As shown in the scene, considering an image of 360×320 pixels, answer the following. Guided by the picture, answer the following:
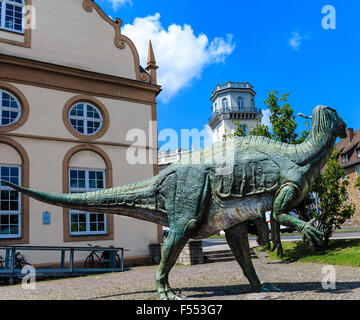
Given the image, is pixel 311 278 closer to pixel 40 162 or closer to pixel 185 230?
pixel 185 230

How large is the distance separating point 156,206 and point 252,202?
5.26 ft

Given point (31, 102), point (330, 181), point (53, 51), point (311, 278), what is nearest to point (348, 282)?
point (311, 278)

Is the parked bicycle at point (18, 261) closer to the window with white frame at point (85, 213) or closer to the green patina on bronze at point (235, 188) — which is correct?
the window with white frame at point (85, 213)

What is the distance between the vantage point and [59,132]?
12.3 meters

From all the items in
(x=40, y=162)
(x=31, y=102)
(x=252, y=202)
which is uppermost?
(x=31, y=102)

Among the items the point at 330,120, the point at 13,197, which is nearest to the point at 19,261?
the point at 13,197

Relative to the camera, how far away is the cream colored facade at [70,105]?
1149 centimetres

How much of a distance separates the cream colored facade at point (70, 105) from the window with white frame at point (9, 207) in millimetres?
167

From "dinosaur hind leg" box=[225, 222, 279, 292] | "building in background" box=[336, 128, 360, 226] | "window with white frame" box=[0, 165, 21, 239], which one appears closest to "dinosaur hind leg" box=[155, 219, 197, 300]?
"dinosaur hind leg" box=[225, 222, 279, 292]

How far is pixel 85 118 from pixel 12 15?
4.13m

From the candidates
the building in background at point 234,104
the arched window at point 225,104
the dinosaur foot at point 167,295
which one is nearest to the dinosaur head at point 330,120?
the dinosaur foot at point 167,295

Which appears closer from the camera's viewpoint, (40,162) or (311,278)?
(311,278)

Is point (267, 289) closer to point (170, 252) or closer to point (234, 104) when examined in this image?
point (170, 252)

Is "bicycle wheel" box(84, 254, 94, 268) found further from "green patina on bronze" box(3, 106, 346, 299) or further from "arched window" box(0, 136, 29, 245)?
"green patina on bronze" box(3, 106, 346, 299)
